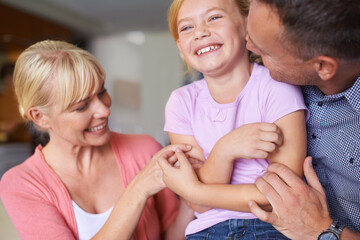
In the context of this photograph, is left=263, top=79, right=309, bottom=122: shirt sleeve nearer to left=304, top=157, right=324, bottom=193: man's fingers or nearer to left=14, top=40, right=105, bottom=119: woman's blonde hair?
left=304, top=157, right=324, bottom=193: man's fingers

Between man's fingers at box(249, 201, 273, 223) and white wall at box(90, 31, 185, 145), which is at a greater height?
man's fingers at box(249, 201, 273, 223)

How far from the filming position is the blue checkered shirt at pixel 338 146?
1.19m

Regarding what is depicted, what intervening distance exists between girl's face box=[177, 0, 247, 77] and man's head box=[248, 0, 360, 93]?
0.12 m

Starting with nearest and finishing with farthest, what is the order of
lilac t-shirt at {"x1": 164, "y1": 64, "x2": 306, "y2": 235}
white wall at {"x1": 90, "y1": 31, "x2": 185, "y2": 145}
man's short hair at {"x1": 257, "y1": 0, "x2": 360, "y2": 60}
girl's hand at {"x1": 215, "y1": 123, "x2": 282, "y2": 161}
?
man's short hair at {"x1": 257, "y1": 0, "x2": 360, "y2": 60}
girl's hand at {"x1": 215, "y1": 123, "x2": 282, "y2": 161}
lilac t-shirt at {"x1": 164, "y1": 64, "x2": 306, "y2": 235}
white wall at {"x1": 90, "y1": 31, "x2": 185, "y2": 145}

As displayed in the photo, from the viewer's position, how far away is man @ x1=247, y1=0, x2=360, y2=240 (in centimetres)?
98

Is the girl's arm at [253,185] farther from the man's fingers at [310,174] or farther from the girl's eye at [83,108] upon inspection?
the girl's eye at [83,108]

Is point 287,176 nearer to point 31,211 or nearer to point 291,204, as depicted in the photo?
point 291,204

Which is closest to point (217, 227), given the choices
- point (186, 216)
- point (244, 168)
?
point (244, 168)

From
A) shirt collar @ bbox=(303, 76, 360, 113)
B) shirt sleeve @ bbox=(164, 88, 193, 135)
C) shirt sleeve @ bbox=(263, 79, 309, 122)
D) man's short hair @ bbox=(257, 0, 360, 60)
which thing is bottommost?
shirt sleeve @ bbox=(164, 88, 193, 135)

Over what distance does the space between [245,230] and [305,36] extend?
2.14ft

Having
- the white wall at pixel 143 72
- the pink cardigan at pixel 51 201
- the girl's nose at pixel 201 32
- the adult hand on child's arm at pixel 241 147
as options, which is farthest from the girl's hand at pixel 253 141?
the white wall at pixel 143 72

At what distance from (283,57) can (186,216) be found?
843mm

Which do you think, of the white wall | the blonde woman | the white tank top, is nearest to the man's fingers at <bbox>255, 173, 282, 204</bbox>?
the blonde woman

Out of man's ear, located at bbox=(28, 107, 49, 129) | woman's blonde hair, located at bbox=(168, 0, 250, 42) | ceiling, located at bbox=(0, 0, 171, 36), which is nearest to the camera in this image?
woman's blonde hair, located at bbox=(168, 0, 250, 42)
